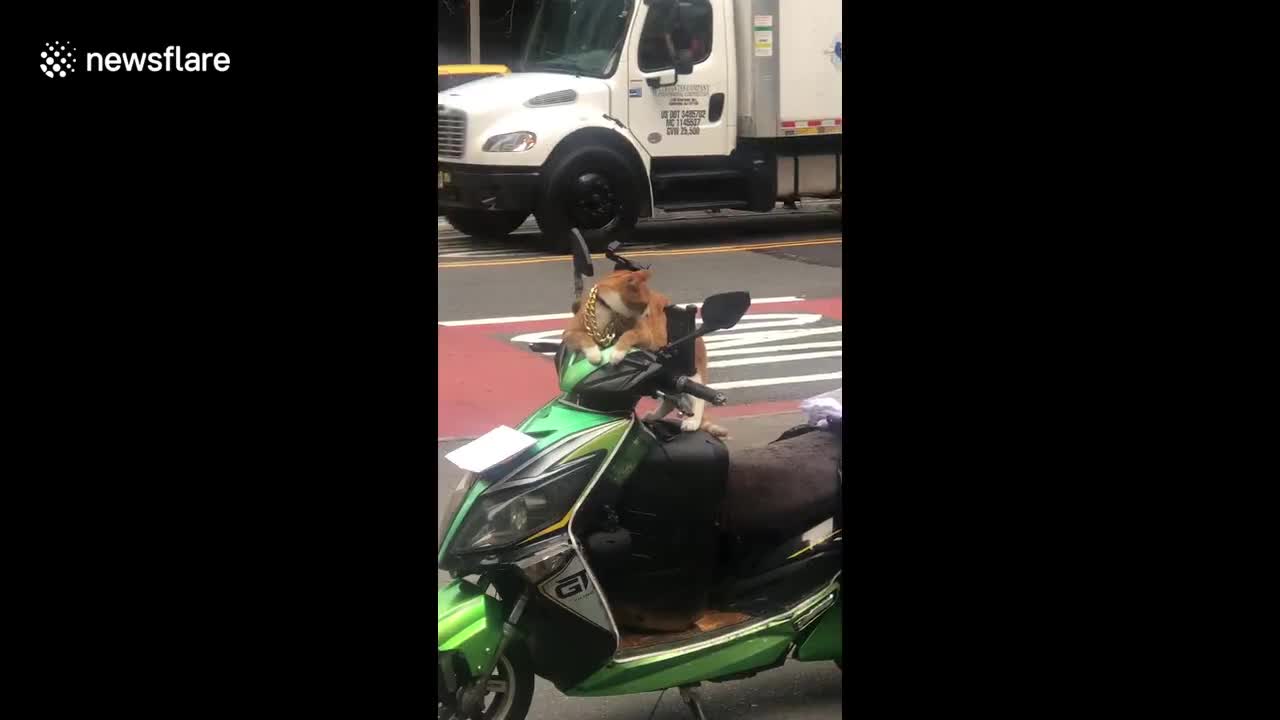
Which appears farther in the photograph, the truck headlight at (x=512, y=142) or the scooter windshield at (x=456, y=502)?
the truck headlight at (x=512, y=142)

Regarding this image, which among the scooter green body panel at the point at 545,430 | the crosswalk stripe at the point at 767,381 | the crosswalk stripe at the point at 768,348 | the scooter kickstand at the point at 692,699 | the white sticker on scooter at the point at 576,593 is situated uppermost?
the scooter green body panel at the point at 545,430

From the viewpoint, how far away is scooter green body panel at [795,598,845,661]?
10.3ft

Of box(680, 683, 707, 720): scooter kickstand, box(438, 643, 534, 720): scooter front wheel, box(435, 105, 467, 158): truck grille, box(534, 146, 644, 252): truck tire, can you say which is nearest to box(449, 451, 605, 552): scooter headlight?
box(438, 643, 534, 720): scooter front wheel

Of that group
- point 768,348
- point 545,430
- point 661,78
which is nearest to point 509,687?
point 545,430

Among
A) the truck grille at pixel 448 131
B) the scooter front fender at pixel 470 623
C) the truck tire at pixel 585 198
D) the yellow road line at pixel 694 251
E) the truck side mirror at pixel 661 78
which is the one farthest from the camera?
the truck side mirror at pixel 661 78

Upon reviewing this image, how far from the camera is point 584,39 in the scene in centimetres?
1094

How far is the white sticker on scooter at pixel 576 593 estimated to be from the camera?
2.88 m

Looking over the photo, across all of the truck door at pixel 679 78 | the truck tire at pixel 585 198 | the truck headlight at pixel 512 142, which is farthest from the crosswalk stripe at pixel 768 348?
the truck door at pixel 679 78

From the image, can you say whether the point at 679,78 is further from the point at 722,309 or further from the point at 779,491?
the point at 722,309

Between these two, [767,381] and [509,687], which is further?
[767,381]

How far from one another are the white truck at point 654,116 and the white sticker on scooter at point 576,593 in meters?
5.34

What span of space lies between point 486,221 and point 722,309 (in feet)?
13.6
